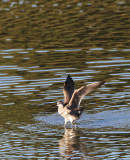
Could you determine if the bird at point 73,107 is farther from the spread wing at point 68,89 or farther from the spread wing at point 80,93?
the spread wing at point 68,89

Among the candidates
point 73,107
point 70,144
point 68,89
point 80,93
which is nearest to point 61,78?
point 68,89

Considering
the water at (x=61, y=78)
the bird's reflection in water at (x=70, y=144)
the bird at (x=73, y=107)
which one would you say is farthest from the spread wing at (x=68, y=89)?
the bird's reflection in water at (x=70, y=144)

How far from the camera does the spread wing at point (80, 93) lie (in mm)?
15345

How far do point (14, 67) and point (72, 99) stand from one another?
21.4 feet

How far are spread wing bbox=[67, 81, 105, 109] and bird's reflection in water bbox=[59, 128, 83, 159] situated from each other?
0.86 meters

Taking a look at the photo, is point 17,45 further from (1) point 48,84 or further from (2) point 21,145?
(2) point 21,145

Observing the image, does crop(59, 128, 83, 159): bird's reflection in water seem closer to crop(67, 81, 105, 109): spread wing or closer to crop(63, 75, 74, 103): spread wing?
crop(67, 81, 105, 109): spread wing

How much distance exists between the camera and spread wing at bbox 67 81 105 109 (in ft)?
50.3

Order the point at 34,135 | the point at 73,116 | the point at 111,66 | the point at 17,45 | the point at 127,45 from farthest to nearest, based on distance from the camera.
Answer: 1. the point at 17,45
2. the point at 127,45
3. the point at 111,66
4. the point at 73,116
5. the point at 34,135

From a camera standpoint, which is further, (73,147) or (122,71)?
(122,71)

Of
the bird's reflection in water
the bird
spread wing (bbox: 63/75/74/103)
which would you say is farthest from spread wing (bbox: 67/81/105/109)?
the bird's reflection in water

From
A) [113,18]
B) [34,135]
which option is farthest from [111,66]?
[113,18]

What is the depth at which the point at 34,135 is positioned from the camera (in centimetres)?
1469

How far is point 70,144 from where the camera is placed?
1394 cm
